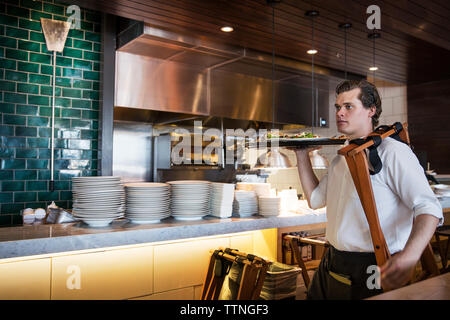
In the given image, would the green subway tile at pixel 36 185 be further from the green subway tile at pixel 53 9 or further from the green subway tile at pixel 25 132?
the green subway tile at pixel 53 9

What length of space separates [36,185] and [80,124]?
80 cm

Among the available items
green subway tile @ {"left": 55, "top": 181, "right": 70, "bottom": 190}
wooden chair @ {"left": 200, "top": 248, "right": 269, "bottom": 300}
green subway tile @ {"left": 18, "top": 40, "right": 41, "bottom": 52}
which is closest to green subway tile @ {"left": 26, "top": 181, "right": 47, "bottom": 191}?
green subway tile @ {"left": 55, "top": 181, "right": 70, "bottom": 190}

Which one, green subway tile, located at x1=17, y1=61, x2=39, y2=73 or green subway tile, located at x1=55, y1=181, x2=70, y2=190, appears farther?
green subway tile, located at x1=55, y1=181, x2=70, y2=190

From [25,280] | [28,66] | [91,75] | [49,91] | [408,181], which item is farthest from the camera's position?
[91,75]

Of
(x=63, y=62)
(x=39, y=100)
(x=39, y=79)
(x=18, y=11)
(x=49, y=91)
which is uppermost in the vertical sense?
(x=18, y=11)

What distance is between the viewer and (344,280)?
5.95 ft

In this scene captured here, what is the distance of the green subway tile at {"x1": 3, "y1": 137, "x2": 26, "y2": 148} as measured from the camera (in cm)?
367

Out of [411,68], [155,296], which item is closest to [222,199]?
[155,296]

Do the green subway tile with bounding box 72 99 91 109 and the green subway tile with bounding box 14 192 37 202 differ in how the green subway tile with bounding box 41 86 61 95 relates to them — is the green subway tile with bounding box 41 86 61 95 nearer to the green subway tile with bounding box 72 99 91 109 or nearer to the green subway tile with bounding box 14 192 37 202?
the green subway tile with bounding box 72 99 91 109

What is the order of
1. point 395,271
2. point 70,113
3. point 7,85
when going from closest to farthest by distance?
point 395,271 → point 7,85 → point 70,113

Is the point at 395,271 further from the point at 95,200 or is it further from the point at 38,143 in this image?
the point at 38,143

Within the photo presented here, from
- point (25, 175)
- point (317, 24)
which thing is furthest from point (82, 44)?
point (317, 24)

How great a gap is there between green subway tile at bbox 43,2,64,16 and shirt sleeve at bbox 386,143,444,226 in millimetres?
3773

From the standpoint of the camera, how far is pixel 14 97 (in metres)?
3.69
